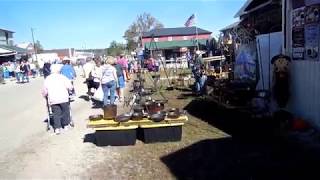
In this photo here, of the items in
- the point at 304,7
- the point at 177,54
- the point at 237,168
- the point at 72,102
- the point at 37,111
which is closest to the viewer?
the point at 237,168

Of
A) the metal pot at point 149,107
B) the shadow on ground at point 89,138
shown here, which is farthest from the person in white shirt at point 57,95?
the metal pot at point 149,107

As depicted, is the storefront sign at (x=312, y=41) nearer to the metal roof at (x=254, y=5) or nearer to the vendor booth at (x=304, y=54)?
the vendor booth at (x=304, y=54)

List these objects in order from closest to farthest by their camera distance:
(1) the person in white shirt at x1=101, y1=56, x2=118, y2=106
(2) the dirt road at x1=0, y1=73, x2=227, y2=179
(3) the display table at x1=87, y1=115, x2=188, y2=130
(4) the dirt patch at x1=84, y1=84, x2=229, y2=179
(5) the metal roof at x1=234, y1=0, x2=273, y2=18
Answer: (4) the dirt patch at x1=84, y1=84, x2=229, y2=179 < (2) the dirt road at x1=0, y1=73, x2=227, y2=179 < (3) the display table at x1=87, y1=115, x2=188, y2=130 < (5) the metal roof at x1=234, y1=0, x2=273, y2=18 < (1) the person in white shirt at x1=101, y1=56, x2=118, y2=106

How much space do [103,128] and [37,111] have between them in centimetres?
784

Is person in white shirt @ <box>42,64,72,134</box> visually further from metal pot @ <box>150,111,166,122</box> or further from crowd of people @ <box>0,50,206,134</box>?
metal pot @ <box>150,111,166,122</box>

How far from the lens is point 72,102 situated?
1839 cm

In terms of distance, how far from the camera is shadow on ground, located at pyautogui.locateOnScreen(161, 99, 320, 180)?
665 cm

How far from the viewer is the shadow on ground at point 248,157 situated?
6.65 m

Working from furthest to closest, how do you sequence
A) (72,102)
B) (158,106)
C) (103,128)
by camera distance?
(72,102) < (158,106) < (103,128)

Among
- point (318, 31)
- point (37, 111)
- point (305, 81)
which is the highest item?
point (318, 31)

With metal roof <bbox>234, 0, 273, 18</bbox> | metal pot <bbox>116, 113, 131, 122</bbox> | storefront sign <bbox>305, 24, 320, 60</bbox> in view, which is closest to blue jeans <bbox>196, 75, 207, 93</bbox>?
metal roof <bbox>234, 0, 273, 18</bbox>

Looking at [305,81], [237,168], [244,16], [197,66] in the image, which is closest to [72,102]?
[197,66]

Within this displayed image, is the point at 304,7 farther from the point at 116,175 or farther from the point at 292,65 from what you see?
the point at 116,175

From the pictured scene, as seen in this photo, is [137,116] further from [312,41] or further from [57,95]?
[312,41]
